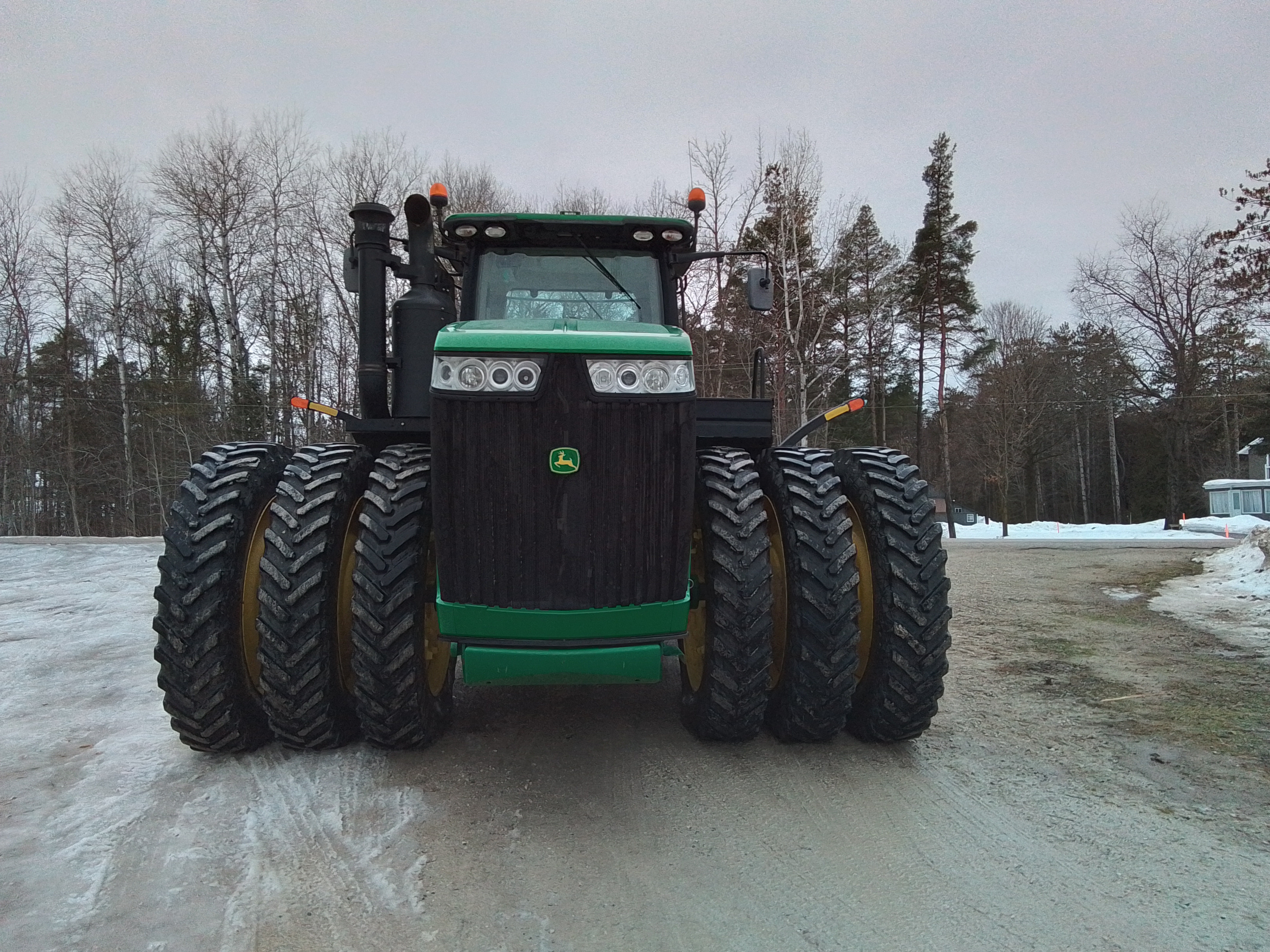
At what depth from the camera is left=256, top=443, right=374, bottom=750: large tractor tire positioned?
2.94 meters

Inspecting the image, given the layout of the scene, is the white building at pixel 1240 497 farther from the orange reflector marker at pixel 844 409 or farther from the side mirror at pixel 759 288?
the side mirror at pixel 759 288

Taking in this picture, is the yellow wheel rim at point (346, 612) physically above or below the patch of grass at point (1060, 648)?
above

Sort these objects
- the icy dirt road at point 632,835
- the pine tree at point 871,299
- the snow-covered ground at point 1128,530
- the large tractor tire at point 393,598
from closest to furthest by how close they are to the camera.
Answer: the icy dirt road at point 632,835 < the large tractor tire at point 393,598 < the snow-covered ground at point 1128,530 < the pine tree at point 871,299

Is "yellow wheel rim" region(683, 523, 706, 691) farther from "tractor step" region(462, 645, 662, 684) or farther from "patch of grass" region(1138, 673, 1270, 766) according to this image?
"patch of grass" region(1138, 673, 1270, 766)

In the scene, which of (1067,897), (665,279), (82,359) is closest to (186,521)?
(665,279)

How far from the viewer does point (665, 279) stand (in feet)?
12.5

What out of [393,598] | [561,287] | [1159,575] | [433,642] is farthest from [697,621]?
[1159,575]

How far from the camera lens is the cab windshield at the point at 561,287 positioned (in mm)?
3689

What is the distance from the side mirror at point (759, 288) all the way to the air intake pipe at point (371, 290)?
1820 mm

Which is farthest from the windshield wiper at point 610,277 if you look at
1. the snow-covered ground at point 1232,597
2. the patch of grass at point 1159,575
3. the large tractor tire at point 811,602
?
the patch of grass at point 1159,575

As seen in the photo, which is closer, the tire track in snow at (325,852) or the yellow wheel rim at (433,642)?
the tire track in snow at (325,852)

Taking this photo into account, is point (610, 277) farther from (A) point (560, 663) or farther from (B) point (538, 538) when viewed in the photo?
(A) point (560, 663)

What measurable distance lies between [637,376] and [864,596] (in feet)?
4.89

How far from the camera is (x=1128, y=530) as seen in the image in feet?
70.1
